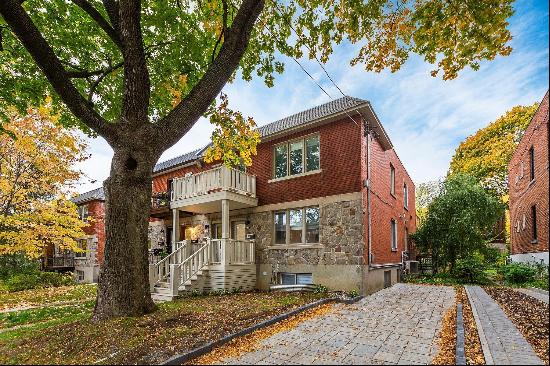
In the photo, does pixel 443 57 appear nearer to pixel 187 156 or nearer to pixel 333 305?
pixel 333 305

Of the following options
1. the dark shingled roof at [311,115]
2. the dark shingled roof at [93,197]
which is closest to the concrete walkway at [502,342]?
the dark shingled roof at [311,115]

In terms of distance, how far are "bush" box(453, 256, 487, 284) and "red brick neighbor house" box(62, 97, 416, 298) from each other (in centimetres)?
290

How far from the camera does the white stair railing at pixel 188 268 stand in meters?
11.6

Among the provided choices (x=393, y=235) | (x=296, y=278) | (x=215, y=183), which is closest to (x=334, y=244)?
(x=296, y=278)

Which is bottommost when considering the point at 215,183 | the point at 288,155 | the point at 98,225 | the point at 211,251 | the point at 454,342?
the point at 454,342

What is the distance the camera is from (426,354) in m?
4.79

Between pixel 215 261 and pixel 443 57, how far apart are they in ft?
34.1

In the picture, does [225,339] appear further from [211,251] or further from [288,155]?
[288,155]

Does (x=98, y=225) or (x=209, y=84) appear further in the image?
(x=98, y=225)

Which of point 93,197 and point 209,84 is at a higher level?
point 209,84

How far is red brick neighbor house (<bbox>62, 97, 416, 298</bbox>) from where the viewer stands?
11.8 meters

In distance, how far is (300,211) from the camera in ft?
43.7

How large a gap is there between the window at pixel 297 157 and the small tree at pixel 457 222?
30.1ft

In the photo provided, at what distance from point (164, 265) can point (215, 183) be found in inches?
168
